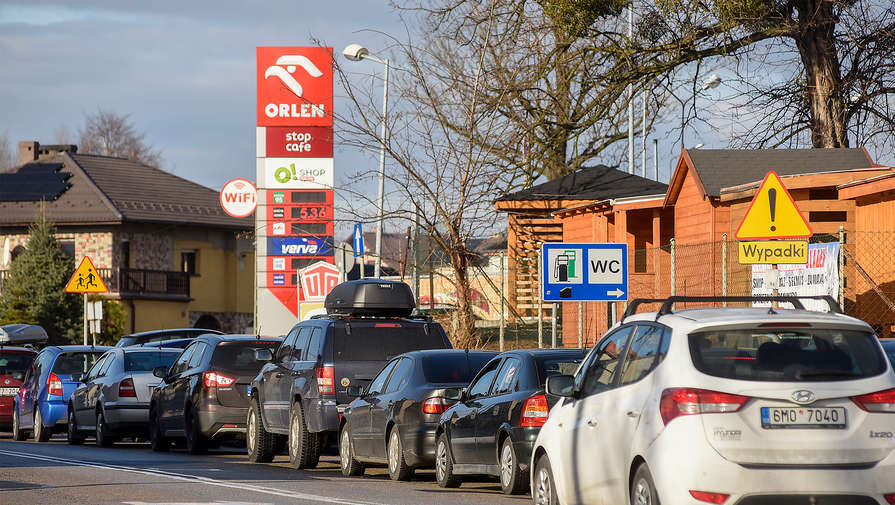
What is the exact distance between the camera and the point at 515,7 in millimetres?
28922

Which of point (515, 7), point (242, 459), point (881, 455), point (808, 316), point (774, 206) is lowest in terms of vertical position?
point (242, 459)

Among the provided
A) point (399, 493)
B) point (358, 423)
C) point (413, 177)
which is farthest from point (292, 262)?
point (399, 493)

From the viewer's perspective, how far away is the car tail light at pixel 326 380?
1683 centimetres

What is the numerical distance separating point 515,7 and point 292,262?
14450mm

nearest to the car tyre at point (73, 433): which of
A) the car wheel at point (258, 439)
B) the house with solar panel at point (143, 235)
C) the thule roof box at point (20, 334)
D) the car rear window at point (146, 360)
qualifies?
the car rear window at point (146, 360)

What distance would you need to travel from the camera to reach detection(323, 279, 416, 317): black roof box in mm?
18469

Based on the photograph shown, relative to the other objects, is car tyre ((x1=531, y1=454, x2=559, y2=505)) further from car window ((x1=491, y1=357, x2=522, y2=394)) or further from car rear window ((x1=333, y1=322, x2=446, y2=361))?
car rear window ((x1=333, y1=322, x2=446, y2=361))

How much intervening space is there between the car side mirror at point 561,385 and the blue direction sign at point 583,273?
9511 millimetres

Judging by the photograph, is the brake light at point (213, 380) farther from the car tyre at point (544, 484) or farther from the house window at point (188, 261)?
the house window at point (188, 261)

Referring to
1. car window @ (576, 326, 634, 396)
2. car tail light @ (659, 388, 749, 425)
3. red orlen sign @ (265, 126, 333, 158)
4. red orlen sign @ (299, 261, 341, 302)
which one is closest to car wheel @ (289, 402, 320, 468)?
car window @ (576, 326, 634, 396)

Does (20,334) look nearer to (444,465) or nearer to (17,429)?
(17,429)

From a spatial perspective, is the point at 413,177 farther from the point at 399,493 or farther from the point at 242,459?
the point at 399,493

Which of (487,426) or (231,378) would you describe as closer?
→ (487,426)

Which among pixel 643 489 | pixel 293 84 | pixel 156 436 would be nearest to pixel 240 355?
pixel 156 436
